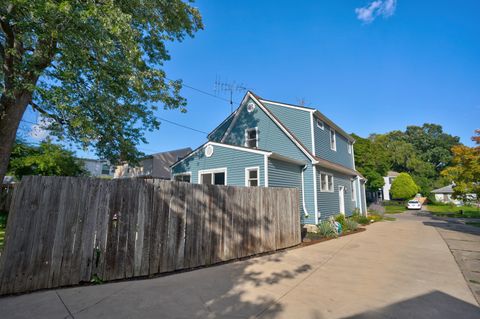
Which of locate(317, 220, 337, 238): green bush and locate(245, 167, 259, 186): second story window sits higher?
locate(245, 167, 259, 186): second story window

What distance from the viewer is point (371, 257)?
6.83 meters

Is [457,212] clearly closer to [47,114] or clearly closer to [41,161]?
[47,114]

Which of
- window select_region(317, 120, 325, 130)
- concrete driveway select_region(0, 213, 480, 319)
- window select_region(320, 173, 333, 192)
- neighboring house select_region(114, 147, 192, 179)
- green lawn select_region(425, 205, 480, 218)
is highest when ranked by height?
window select_region(317, 120, 325, 130)

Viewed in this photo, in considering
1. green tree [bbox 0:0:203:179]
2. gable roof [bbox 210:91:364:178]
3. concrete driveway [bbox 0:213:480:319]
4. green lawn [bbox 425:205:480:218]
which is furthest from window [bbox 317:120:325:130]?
green lawn [bbox 425:205:480:218]

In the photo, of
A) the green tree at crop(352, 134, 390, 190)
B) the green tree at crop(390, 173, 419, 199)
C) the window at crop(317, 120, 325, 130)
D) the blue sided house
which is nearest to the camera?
the blue sided house

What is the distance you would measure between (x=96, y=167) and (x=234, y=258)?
41.0m

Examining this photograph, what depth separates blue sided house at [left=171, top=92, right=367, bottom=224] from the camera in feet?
37.1

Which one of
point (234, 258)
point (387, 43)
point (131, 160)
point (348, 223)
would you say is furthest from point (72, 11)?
point (348, 223)

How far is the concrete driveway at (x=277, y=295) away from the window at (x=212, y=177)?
6.92 metres

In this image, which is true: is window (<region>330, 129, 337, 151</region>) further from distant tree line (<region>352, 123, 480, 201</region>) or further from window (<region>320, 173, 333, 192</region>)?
distant tree line (<region>352, 123, 480, 201</region>)

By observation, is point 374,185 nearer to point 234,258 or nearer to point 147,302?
point 234,258

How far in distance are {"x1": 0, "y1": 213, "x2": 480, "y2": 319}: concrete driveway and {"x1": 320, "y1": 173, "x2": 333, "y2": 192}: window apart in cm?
727

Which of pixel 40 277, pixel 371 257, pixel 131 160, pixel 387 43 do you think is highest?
pixel 387 43

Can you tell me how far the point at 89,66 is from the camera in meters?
7.71
